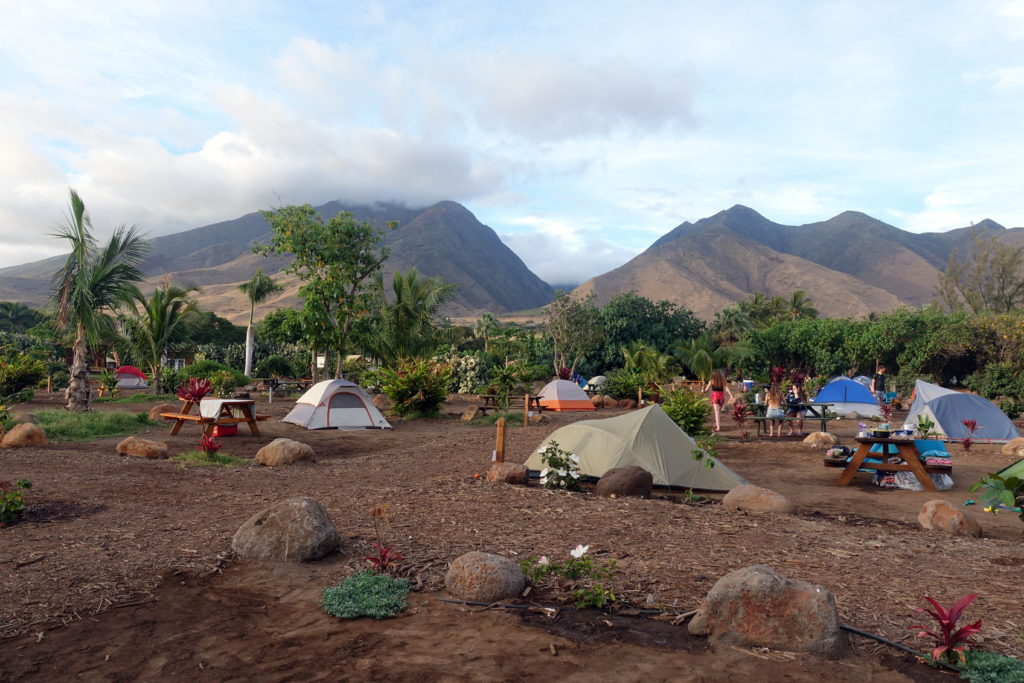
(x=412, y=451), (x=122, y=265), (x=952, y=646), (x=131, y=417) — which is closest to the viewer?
(x=952, y=646)

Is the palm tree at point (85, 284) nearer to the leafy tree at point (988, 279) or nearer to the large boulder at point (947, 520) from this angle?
the large boulder at point (947, 520)

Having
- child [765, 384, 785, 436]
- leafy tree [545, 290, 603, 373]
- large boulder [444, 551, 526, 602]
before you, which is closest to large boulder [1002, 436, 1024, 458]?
child [765, 384, 785, 436]

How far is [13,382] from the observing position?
22.2 meters

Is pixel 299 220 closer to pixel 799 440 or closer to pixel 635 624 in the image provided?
pixel 799 440

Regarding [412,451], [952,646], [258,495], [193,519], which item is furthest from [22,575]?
[412,451]

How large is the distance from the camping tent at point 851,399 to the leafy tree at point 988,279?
126ft

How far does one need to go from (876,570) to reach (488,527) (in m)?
3.48

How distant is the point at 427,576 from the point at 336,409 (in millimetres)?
13218

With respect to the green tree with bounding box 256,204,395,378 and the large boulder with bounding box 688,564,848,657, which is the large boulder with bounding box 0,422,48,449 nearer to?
the large boulder with bounding box 688,564,848,657

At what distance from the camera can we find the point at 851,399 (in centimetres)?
2458

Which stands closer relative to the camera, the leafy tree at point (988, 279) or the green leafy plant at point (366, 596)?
the green leafy plant at point (366, 596)

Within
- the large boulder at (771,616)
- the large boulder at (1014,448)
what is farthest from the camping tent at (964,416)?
the large boulder at (771,616)

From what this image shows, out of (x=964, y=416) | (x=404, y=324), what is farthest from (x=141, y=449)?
(x=964, y=416)

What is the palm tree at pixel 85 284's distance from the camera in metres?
16.9
